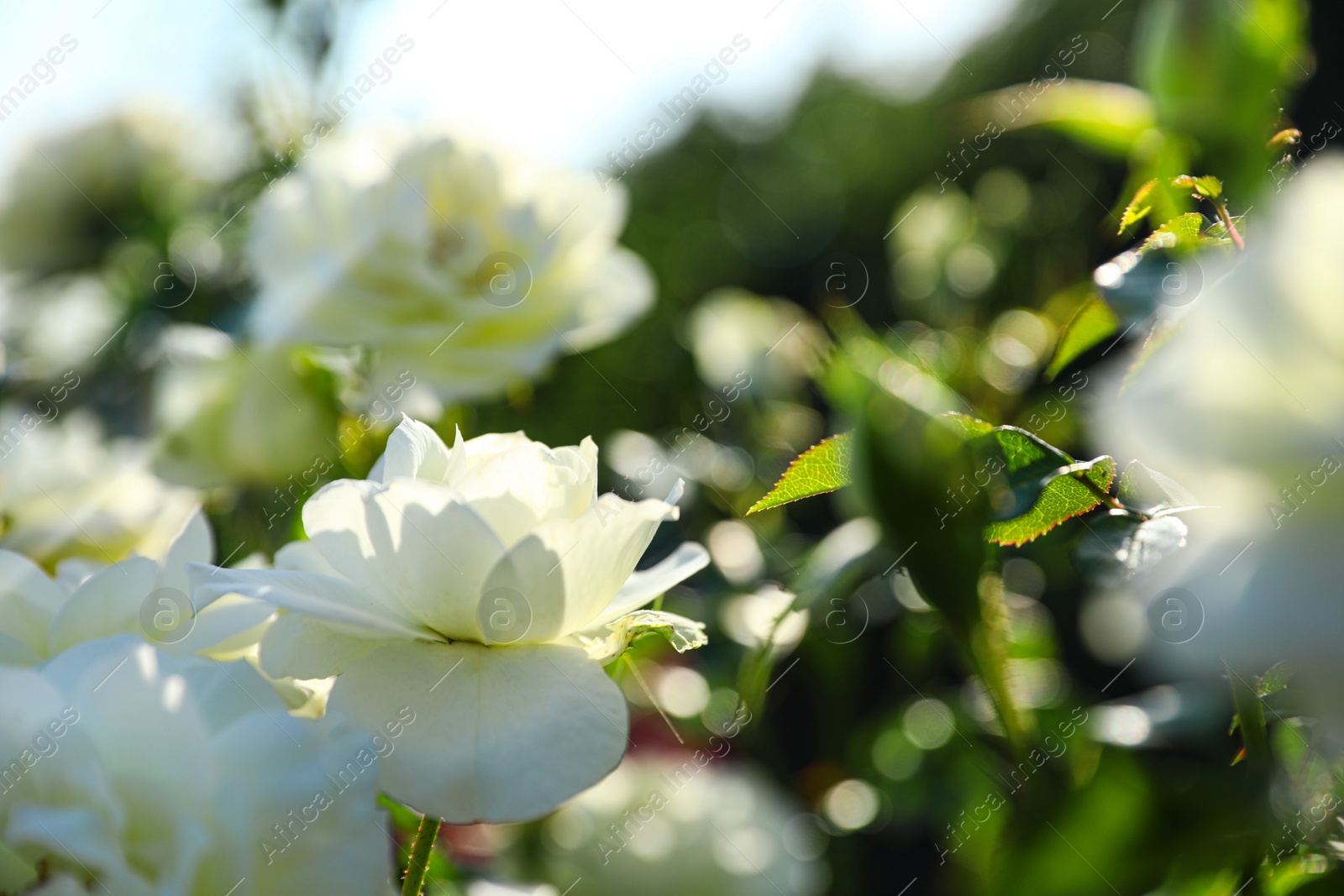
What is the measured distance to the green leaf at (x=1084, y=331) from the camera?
0.31 m

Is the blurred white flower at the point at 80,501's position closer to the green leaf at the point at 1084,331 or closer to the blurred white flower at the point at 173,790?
the blurred white flower at the point at 173,790

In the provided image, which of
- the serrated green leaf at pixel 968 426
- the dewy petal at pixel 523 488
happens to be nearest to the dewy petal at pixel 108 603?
the dewy petal at pixel 523 488

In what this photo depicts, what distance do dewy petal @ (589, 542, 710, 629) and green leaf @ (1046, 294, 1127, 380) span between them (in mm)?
130

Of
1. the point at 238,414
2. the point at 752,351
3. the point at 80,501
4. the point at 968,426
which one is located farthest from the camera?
the point at 752,351

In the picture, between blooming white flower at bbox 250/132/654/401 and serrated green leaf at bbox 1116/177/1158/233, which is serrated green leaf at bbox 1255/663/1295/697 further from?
blooming white flower at bbox 250/132/654/401

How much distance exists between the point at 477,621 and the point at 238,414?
0.42 metres

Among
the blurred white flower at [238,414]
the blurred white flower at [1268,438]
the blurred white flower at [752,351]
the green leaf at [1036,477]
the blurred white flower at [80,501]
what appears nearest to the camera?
the blurred white flower at [1268,438]

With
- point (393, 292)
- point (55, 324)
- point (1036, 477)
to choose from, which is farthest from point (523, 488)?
point (55, 324)

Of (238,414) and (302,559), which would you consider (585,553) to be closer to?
(302,559)

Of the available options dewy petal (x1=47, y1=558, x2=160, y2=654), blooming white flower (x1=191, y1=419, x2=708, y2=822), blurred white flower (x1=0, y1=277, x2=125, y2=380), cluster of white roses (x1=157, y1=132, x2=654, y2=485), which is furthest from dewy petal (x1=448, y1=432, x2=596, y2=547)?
blurred white flower (x1=0, y1=277, x2=125, y2=380)

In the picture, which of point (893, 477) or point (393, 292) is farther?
point (393, 292)

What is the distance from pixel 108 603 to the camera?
310 mm

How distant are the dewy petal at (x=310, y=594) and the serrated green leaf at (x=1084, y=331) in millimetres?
216

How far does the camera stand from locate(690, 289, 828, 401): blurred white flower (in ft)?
2.96
